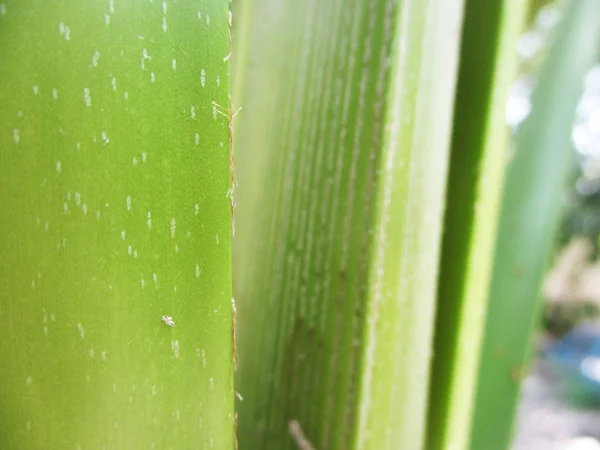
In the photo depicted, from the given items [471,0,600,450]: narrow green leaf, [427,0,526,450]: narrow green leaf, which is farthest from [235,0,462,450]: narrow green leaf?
[471,0,600,450]: narrow green leaf

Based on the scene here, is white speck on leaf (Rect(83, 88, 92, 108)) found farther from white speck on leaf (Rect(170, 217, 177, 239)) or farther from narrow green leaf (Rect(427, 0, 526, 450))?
narrow green leaf (Rect(427, 0, 526, 450))

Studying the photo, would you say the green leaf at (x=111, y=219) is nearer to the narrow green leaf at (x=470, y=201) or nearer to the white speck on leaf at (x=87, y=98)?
the white speck on leaf at (x=87, y=98)

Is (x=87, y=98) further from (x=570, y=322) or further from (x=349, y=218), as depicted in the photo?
(x=570, y=322)

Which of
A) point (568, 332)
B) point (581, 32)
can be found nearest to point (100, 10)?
point (581, 32)

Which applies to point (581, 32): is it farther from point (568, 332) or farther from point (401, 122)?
point (568, 332)

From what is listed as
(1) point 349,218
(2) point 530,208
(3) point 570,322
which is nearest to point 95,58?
(1) point 349,218
